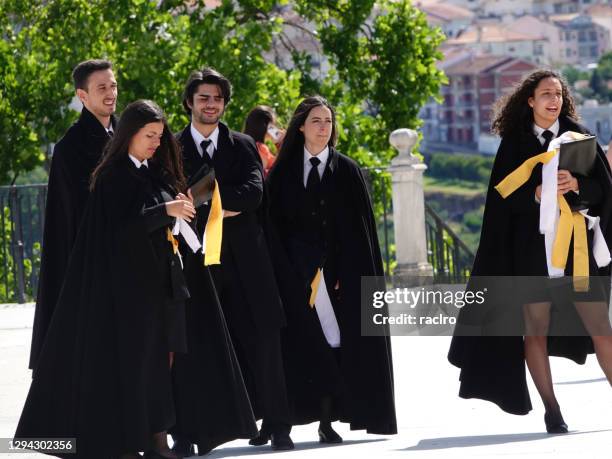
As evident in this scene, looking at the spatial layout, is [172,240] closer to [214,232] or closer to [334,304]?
[214,232]

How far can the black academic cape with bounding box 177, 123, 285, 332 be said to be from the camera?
7.67 meters

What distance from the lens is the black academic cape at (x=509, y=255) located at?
7891mm

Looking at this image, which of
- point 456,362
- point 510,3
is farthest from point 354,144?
point 510,3

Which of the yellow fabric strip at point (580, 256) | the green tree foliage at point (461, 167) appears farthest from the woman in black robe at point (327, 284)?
the green tree foliage at point (461, 167)

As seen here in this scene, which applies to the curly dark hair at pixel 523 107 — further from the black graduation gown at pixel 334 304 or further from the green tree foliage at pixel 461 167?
the green tree foliage at pixel 461 167

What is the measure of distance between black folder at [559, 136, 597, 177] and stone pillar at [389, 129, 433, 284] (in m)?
6.22

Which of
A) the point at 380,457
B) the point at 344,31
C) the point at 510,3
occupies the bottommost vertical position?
the point at 380,457

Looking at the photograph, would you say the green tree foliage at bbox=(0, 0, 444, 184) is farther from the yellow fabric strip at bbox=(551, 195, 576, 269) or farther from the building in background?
the building in background

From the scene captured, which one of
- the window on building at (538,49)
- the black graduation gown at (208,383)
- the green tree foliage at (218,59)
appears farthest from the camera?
the window on building at (538,49)

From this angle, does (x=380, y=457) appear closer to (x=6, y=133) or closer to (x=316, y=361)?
(x=316, y=361)

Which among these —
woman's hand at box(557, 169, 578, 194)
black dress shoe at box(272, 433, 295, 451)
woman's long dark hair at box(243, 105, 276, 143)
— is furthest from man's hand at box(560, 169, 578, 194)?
woman's long dark hair at box(243, 105, 276, 143)

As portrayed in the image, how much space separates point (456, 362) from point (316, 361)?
2.54ft

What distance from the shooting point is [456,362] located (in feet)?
27.1

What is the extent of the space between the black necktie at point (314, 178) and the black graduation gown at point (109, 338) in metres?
1.11
